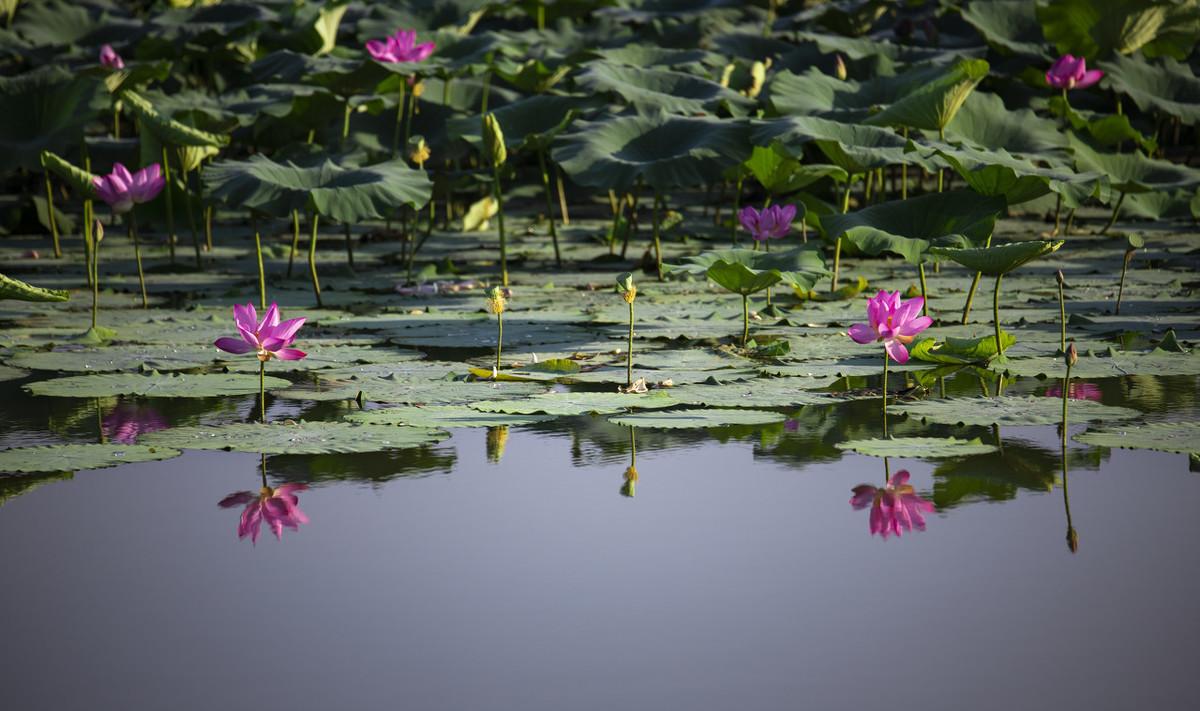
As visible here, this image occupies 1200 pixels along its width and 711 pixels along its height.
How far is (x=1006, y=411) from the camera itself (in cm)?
317

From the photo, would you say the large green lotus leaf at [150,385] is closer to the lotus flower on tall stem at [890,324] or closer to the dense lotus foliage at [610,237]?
the dense lotus foliage at [610,237]

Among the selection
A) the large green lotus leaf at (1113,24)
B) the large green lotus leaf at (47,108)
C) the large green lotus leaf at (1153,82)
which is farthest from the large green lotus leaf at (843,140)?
the large green lotus leaf at (47,108)

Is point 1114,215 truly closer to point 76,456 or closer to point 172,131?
point 172,131

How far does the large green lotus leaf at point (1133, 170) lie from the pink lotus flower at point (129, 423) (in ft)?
13.9

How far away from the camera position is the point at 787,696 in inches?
70.1

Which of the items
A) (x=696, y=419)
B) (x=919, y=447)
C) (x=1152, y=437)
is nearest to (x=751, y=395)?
(x=696, y=419)

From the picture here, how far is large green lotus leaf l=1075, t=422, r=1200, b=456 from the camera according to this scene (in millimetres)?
2803

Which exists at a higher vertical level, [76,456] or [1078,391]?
[1078,391]

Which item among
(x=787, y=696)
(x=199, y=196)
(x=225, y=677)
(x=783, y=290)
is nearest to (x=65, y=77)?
(x=199, y=196)

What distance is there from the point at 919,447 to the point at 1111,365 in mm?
1085

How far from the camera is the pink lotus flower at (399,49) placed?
675cm

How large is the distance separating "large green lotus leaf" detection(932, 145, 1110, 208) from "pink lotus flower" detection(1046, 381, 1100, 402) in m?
1.04

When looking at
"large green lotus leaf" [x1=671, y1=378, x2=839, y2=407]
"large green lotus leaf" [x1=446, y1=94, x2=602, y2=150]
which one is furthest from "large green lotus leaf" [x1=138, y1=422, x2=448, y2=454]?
"large green lotus leaf" [x1=446, y1=94, x2=602, y2=150]

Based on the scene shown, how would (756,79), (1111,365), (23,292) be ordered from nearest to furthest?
1. (23,292)
2. (1111,365)
3. (756,79)
